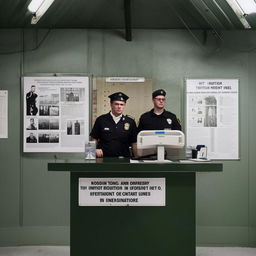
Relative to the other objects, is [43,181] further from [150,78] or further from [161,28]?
[161,28]

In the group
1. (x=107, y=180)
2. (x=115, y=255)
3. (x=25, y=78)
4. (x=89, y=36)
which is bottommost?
(x=115, y=255)

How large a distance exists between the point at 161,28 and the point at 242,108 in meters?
1.54

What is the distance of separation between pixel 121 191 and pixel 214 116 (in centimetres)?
225

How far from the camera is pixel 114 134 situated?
14.2 ft

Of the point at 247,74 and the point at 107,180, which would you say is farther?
the point at 247,74

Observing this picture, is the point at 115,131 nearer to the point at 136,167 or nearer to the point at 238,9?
the point at 136,167

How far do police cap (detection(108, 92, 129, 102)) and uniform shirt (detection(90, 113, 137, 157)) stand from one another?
0.74 feet

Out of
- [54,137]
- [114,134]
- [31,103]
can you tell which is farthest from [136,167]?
[31,103]

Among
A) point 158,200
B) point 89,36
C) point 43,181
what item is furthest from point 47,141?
point 158,200

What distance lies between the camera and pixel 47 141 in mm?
4617

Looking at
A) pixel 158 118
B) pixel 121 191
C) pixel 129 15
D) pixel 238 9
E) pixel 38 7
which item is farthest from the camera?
pixel 158 118

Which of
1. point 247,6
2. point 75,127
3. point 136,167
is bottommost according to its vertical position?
point 136,167

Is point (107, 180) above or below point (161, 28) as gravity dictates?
below

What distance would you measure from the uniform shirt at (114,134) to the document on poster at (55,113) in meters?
0.27
